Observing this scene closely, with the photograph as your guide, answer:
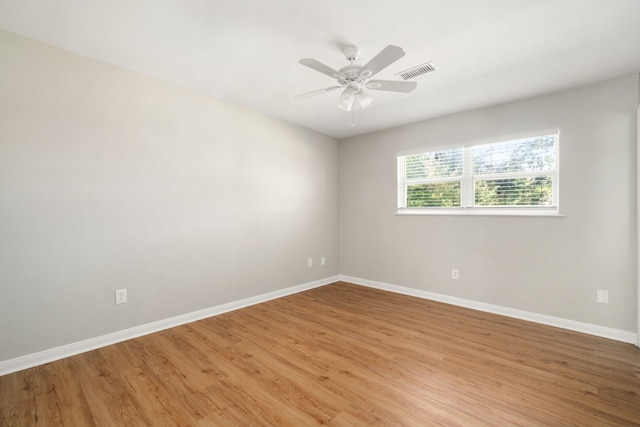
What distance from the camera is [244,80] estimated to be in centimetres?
287

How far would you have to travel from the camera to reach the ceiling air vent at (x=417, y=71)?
2.53 metres

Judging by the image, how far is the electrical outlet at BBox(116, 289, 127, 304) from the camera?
2.63 metres

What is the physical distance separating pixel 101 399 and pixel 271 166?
2.93 metres

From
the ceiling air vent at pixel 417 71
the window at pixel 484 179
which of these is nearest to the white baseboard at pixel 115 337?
the window at pixel 484 179

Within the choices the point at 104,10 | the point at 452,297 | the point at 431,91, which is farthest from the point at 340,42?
the point at 452,297

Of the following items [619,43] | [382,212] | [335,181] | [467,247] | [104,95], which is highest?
[619,43]

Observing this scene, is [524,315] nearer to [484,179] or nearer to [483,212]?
[483,212]

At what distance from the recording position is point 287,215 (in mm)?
4211

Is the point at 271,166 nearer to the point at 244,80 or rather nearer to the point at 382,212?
the point at 244,80

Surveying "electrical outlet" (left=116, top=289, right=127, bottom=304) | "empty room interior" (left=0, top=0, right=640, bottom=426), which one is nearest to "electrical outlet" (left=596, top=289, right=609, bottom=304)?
"empty room interior" (left=0, top=0, right=640, bottom=426)

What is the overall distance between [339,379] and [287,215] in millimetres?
2532

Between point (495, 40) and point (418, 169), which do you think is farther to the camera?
point (418, 169)

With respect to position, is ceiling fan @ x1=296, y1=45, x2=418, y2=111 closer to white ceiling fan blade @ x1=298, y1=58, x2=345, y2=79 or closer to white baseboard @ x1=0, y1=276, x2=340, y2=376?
white ceiling fan blade @ x1=298, y1=58, x2=345, y2=79

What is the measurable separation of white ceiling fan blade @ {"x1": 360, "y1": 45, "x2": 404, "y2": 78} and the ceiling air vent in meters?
0.66
